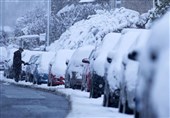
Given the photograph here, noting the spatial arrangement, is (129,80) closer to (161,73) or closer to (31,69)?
(161,73)

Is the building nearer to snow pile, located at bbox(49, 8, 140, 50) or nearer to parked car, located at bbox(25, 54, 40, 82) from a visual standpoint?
snow pile, located at bbox(49, 8, 140, 50)

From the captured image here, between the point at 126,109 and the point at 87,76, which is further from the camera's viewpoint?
the point at 87,76

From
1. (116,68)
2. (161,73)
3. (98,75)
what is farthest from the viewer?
(98,75)

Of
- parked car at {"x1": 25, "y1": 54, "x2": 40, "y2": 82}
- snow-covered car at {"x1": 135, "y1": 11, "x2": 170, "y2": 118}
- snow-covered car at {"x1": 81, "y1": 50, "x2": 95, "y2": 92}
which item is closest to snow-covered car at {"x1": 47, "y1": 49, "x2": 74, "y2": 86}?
parked car at {"x1": 25, "y1": 54, "x2": 40, "y2": 82}

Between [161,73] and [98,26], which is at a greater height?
[98,26]

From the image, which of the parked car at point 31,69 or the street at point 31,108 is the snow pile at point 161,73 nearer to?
the street at point 31,108

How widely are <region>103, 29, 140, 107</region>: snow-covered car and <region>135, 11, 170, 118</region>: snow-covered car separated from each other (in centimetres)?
613

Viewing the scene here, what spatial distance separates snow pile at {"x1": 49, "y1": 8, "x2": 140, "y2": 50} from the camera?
4222 cm

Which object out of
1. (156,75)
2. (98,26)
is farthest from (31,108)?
(98,26)

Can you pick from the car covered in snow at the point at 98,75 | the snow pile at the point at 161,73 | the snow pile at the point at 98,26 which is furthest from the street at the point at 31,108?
the snow pile at the point at 98,26

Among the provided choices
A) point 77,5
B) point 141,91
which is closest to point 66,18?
point 77,5

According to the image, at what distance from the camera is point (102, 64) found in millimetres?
14977

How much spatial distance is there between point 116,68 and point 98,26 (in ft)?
105

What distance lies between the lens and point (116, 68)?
1181 cm
